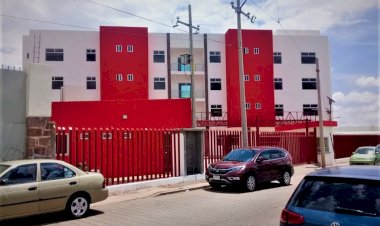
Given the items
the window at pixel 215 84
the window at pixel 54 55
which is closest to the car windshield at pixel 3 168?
the window at pixel 54 55

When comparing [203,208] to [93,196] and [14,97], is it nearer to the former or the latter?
[93,196]

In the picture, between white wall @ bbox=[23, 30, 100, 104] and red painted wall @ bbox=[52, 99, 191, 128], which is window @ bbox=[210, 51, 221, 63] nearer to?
white wall @ bbox=[23, 30, 100, 104]

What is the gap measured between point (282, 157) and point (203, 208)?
20.8 feet

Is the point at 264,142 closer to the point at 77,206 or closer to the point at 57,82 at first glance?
the point at 77,206

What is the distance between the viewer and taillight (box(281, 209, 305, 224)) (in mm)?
4604

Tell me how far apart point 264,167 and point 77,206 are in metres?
7.73

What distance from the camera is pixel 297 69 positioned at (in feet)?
157

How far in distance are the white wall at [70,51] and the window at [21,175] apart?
113 feet

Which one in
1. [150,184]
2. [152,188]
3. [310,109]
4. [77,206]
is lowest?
[152,188]

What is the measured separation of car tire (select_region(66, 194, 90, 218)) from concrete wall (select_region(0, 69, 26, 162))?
11.3ft

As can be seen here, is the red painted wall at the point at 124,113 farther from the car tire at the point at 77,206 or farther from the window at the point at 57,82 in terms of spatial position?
the window at the point at 57,82

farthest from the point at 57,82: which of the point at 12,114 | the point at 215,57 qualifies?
the point at 12,114

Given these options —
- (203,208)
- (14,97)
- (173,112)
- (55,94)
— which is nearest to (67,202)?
(203,208)

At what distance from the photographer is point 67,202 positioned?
9.61 meters
